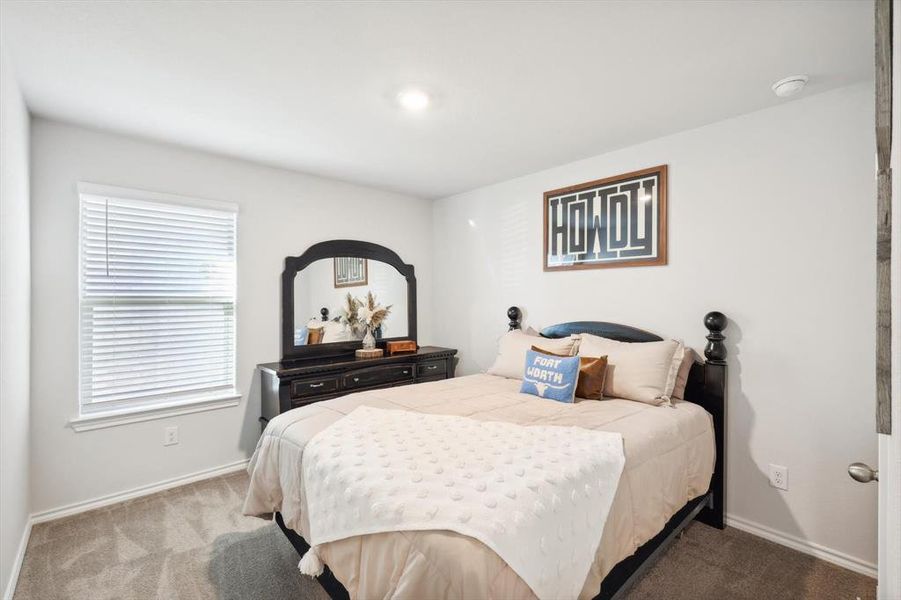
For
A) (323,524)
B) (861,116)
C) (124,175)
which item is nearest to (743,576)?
(323,524)

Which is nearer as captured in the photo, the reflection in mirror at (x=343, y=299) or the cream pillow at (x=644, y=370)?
the cream pillow at (x=644, y=370)

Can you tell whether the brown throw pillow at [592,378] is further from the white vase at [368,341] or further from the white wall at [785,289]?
the white vase at [368,341]

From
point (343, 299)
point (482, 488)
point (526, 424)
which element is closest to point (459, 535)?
point (482, 488)

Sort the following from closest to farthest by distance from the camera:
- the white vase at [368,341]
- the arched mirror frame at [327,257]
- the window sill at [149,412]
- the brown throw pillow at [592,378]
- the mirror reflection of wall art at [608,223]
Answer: the brown throw pillow at [592,378] < the window sill at [149,412] < the mirror reflection of wall art at [608,223] < the arched mirror frame at [327,257] < the white vase at [368,341]

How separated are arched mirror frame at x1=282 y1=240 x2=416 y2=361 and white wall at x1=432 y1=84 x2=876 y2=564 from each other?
6.81ft

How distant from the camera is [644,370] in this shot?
2.58 metres

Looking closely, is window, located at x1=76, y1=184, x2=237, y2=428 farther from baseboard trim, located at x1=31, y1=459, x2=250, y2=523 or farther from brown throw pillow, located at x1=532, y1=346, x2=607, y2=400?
brown throw pillow, located at x1=532, y1=346, x2=607, y2=400

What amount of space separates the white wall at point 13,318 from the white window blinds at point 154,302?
349 millimetres

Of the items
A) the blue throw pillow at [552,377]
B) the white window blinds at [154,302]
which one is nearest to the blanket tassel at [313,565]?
the blue throw pillow at [552,377]

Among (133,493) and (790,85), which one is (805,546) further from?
(133,493)

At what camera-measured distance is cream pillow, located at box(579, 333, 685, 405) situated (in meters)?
2.52

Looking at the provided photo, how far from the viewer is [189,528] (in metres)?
2.54

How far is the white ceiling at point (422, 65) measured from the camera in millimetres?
1686

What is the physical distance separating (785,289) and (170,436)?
4.10 m
